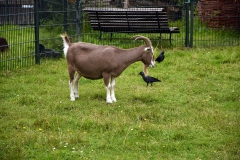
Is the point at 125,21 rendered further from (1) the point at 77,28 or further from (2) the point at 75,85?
(2) the point at 75,85

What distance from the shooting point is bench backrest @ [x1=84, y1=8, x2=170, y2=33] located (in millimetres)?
15750

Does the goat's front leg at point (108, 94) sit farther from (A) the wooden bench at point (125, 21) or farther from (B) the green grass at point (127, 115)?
(A) the wooden bench at point (125, 21)

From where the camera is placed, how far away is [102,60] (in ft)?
32.4

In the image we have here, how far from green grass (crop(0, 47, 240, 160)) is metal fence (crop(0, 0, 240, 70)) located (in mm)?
627

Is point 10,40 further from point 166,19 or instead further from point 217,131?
point 217,131

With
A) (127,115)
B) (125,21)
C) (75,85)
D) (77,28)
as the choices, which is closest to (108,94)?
(75,85)

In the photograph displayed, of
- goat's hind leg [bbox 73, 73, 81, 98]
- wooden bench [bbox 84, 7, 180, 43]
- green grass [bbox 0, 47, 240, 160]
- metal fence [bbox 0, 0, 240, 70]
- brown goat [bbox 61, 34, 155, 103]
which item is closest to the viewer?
green grass [bbox 0, 47, 240, 160]

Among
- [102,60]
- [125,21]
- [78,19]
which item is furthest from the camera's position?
[125,21]

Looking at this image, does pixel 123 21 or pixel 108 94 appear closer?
pixel 108 94

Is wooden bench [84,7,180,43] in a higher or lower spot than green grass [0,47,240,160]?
higher

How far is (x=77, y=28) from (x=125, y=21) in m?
1.58

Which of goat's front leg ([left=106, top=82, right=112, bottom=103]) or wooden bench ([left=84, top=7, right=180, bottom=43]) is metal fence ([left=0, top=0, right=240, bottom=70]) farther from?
goat's front leg ([left=106, top=82, right=112, bottom=103])

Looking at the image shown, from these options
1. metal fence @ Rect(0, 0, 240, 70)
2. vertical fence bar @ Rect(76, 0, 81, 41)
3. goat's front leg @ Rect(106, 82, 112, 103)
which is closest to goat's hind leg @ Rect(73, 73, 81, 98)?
goat's front leg @ Rect(106, 82, 112, 103)

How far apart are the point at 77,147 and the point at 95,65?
2.78m
